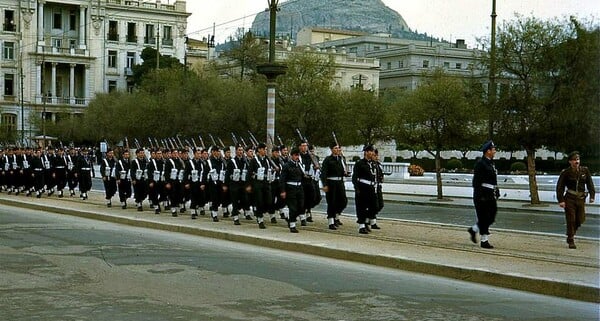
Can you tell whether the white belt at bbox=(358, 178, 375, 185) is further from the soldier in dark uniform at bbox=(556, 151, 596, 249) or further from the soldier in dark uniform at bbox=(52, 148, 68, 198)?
the soldier in dark uniform at bbox=(52, 148, 68, 198)

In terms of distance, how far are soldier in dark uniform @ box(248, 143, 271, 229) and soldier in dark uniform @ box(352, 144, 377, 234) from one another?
2.61m

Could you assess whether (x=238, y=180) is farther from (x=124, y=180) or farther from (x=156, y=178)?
(x=124, y=180)

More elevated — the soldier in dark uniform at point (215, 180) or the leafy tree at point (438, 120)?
the leafy tree at point (438, 120)

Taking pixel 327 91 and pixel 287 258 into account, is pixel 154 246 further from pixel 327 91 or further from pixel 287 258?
pixel 327 91

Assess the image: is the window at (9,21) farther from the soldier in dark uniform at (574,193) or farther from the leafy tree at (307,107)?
the soldier in dark uniform at (574,193)

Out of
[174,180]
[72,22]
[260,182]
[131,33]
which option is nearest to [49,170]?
[174,180]

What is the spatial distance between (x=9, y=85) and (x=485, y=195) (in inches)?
3762

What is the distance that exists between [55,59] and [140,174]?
8380cm

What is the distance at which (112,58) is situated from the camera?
11125 cm

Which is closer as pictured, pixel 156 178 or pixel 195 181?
pixel 195 181

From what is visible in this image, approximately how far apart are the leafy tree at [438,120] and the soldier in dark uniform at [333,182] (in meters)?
16.4

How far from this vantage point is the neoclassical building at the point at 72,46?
341ft

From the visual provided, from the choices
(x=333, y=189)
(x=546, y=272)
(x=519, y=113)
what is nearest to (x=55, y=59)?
(x=519, y=113)

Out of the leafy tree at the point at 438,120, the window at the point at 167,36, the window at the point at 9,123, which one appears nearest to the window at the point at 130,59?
the window at the point at 167,36
